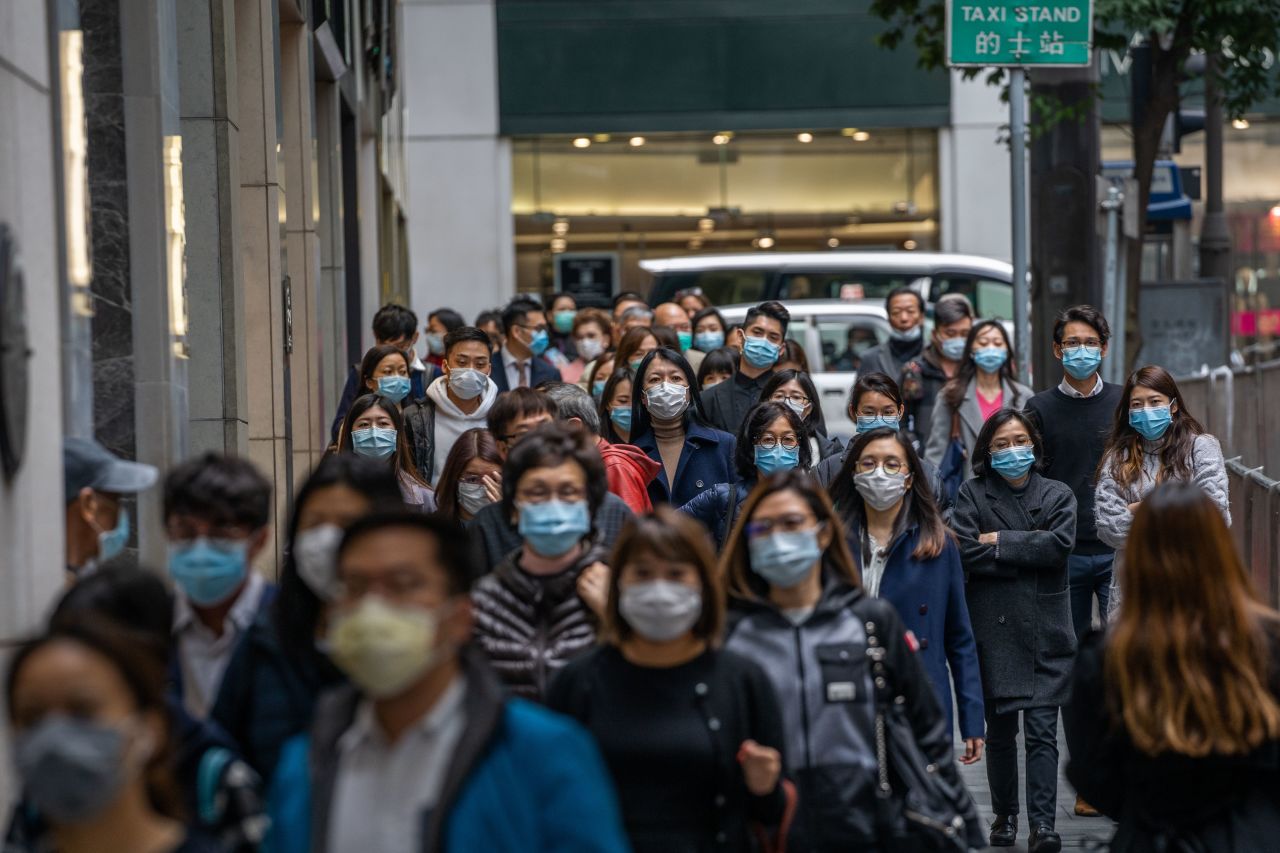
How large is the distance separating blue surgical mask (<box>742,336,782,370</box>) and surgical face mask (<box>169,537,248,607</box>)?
22.5 feet

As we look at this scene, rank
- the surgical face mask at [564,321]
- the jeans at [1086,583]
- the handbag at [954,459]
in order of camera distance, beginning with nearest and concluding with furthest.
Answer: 1. the jeans at [1086,583]
2. the handbag at [954,459]
3. the surgical face mask at [564,321]

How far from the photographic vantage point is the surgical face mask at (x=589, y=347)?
15703mm

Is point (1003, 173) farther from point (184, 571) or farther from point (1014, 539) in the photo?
point (184, 571)

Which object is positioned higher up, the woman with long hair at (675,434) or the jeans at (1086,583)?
the woman with long hair at (675,434)

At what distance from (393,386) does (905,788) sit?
5.97 metres

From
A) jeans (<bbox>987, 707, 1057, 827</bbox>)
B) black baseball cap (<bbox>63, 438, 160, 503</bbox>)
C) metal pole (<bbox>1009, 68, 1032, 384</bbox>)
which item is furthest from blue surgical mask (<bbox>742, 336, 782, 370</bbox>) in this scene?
black baseball cap (<bbox>63, 438, 160, 503</bbox>)

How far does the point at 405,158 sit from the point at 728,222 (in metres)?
4.72

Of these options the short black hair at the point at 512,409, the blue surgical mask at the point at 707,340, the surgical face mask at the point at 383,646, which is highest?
the blue surgical mask at the point at 707,340

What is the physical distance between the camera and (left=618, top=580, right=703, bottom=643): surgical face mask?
4578 millimetres

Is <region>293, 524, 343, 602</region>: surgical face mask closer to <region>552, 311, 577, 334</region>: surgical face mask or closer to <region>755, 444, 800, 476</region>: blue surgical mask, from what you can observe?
<region>755, 444, 800, 476</region>: blue surgical mask

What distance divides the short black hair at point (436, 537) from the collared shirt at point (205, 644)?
90cm

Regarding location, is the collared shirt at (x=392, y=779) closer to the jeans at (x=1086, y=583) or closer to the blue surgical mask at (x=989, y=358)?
the jeans at (x=1086, y=583)

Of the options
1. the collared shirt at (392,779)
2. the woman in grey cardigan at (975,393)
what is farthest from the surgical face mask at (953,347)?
the collared shirt at (392,779)

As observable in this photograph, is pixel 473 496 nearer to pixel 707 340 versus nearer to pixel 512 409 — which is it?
pixel 512 409
